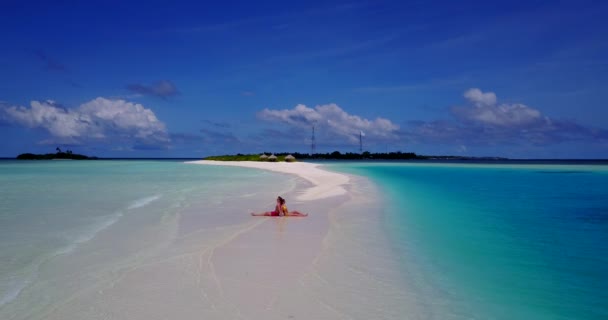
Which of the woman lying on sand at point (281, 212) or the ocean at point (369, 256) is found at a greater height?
the woman lying on sand at point (281, 212)

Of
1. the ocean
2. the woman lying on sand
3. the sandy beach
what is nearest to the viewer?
the sandy beach

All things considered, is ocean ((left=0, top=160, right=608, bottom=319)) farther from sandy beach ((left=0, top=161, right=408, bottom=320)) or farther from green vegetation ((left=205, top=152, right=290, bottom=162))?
green vegetation ((left=205, top=152, right=290, bottom=162))

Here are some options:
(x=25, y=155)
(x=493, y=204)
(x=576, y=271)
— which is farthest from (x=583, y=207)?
(x=25, y=155)

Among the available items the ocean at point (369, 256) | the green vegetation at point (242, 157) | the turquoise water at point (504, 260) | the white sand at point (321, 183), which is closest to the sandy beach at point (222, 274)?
the ocean at point (369, 256)

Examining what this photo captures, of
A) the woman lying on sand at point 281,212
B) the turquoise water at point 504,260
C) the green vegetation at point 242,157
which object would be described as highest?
the green vegetation at point 242,157

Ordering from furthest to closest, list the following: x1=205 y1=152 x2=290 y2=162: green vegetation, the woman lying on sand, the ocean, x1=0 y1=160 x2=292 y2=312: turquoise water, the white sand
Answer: x1=205 y1=152 x2=290 y2=162: green vegetation < the white sand < the woman lying on sand < x1=0 y1=160 x2=292 y2=312: turquoise water < the ocean

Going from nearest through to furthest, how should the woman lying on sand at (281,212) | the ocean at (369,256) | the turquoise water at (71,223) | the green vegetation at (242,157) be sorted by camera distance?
the ocean at (369,256) < the turquoise water at (71,223) < the woman lying on sand at (281,212) < the green vegetation at (242,157)

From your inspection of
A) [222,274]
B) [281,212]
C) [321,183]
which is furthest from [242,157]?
[222,274]

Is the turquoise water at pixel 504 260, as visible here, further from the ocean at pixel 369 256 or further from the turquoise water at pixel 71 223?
the turquoise water at pixel 71 223

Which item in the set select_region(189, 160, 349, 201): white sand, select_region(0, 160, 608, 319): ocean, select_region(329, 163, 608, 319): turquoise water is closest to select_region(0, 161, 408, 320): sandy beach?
select_region(0, 160, 608, 319): ocean

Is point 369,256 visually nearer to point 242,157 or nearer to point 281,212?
point 281,212

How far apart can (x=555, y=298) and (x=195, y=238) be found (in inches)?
290

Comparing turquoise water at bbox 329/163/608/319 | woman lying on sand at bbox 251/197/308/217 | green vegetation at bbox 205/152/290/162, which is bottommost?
turquoise water at bbox 329/163/608/319

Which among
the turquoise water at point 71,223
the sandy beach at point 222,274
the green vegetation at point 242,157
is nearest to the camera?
the sandy beach at point 222,274
